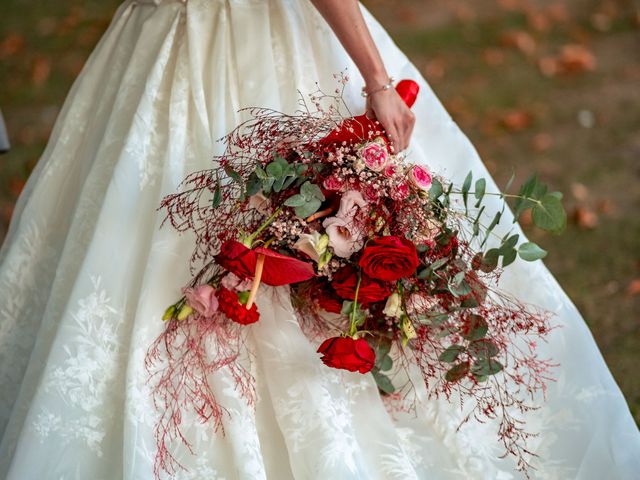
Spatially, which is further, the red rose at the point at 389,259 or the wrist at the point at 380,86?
the wrist at the point at 380,86

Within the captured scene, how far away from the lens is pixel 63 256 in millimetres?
1998

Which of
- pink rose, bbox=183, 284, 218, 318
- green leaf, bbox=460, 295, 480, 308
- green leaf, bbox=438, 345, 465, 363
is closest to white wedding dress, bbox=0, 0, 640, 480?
pink rose, bbox=183, 284, 218, 318

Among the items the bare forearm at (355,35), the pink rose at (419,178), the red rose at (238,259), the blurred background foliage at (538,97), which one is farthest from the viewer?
the blurred background foliage at (538,97)

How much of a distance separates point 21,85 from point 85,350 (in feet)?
13.0

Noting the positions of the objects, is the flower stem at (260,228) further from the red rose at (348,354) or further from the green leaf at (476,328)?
the green leaf at (476,328)

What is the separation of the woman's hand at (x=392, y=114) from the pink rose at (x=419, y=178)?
0.21 m

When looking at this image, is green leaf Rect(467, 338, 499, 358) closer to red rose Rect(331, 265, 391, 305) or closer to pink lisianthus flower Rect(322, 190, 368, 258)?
red rose Rect(331, 265, 391, 305)

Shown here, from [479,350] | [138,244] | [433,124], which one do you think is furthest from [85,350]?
[433,124]

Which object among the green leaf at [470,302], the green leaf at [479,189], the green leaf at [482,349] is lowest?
the green leaf at [482,349]

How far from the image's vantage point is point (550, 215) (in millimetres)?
1735

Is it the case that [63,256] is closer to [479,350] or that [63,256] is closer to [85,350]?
[85,350]

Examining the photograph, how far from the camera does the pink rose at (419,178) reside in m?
1.74

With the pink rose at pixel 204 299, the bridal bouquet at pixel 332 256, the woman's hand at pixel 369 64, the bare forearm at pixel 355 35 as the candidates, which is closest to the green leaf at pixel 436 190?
the bridal bouquet at pixel 332 256

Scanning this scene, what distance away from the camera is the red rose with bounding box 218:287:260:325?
171 centimetres
